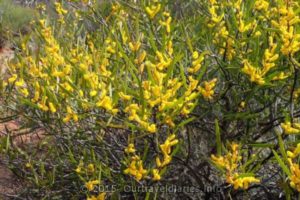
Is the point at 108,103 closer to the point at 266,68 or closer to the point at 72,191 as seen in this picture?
the point at 266,68

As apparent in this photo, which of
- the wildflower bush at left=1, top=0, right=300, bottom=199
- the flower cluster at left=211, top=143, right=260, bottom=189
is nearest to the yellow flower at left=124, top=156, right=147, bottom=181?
the wildflower bush at left=1, top=0, right=300, bottom=199

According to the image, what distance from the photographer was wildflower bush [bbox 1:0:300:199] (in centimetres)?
157

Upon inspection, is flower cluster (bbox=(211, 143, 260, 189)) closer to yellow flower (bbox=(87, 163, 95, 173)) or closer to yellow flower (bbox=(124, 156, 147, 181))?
yellow flower (bbox=(124, 156, 147, 181))

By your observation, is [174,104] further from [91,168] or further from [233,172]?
[91,168]

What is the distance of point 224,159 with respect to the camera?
1.54 m

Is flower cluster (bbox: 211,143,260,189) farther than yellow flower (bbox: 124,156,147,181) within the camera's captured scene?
No

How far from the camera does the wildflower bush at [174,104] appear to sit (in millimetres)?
1574

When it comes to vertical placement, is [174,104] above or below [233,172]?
above

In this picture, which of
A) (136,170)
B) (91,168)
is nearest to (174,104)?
(136,170)

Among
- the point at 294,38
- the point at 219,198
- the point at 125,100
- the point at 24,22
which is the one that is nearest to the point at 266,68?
the point at 294,38

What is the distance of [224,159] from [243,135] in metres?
0.57

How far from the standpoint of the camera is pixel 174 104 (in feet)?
4.94

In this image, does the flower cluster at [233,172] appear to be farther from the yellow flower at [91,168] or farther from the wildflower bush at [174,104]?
the yellow flower at [91,168]

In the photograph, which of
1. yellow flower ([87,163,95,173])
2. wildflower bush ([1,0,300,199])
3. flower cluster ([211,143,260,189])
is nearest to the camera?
flower cluster ([211,143,260,189])
